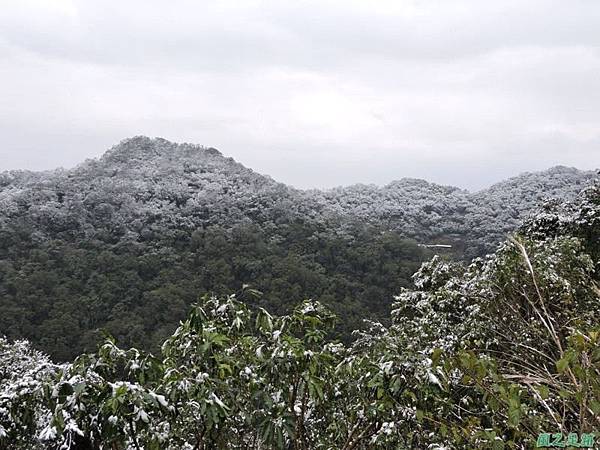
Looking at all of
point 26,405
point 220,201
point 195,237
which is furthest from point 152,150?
point 26,405

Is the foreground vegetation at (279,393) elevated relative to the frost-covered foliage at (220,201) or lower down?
elevated

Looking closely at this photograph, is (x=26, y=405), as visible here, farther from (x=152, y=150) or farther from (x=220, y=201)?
(x=152, y=150)

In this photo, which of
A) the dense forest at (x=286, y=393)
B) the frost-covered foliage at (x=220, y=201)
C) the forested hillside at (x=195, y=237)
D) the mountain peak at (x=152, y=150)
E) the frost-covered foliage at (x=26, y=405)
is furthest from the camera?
the mountain peak at (x=152, y=150)

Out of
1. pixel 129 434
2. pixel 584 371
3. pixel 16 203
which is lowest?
pixel 16 203

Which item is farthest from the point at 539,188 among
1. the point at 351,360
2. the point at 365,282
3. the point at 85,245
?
the point at 351,360

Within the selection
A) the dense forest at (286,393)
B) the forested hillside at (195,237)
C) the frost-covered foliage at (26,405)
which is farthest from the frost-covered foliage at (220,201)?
the frost-covered foliage at (26,405)

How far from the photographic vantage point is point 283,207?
3209cm

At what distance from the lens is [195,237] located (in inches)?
A: 1067

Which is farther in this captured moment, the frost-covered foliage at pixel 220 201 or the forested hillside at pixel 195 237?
the frost-covered foliage at pixel 220 201

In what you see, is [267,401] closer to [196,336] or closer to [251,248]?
[196,336]

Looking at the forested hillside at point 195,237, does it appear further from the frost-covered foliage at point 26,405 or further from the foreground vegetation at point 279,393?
the frost-covered foliage at point 26,405

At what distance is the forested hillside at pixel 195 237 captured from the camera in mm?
19062

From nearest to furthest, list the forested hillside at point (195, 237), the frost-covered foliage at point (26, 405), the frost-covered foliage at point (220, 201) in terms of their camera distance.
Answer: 1. the frost-covered foliage at point (26, 405)
2. the forested hillside at point (195, 237)
3. the frost-covered foliage at point (220, 201)

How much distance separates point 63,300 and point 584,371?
20040 millimetres
